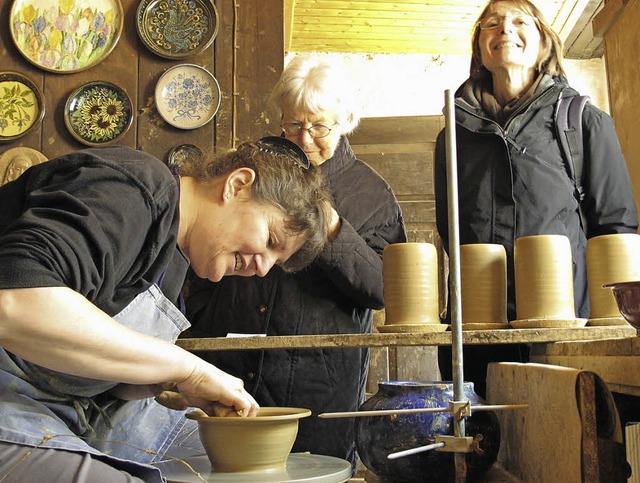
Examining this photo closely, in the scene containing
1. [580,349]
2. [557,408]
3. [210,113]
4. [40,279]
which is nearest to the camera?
[40,279]

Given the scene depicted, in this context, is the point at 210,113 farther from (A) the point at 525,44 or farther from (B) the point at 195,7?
(A) the point at 525,44

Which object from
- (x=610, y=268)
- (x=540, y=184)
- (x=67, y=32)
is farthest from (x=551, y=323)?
(x=67, y=32)

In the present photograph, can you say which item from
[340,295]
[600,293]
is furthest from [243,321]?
[600,293]

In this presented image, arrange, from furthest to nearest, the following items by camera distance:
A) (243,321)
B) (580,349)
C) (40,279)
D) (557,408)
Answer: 1. (243,321)
2. (580,349)
3. (557,408)
4. (40,279)

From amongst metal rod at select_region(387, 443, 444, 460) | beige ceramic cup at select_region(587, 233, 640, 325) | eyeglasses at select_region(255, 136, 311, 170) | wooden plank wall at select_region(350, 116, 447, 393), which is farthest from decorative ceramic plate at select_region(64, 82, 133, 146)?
metal rod at select_region(387, 443, 444, 460)

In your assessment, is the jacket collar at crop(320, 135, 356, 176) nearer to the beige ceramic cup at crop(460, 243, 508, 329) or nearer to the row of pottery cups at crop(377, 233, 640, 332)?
the row of pottery cups at crop(377, 233, 640, 332)

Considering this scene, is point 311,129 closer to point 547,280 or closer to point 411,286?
point 411,286

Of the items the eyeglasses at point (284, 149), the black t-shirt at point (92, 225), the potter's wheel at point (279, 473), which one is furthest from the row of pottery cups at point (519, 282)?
the black t-shirt at point (92, 225)

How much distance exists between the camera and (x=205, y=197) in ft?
5.47

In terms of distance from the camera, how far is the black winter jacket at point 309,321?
232 centimetres

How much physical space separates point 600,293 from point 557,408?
28.0 inches

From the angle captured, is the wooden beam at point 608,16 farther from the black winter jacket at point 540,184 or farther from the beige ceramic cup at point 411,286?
the beige ceramic cup at point 411,286

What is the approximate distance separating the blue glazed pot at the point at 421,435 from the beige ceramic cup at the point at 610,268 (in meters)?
0.50

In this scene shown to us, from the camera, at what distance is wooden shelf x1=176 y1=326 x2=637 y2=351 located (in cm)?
188
